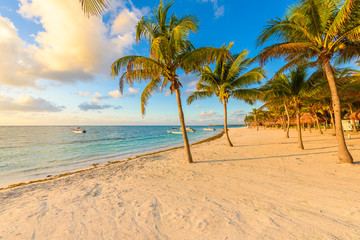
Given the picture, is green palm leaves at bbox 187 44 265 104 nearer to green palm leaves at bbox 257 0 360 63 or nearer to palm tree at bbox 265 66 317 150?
palm tree at bbox 265 66 317 150

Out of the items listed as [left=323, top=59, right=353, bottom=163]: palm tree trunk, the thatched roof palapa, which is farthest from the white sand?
the thatched roof palapa

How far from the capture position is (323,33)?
5664 millimetres

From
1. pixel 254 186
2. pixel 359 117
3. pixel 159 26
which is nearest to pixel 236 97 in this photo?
pixel 159 26

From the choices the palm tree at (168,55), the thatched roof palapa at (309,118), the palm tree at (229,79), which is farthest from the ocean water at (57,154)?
the thatched roof palapa at (309,118)

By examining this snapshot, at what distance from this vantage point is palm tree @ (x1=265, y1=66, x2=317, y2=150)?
9.34 m

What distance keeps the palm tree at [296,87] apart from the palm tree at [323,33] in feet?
8.86

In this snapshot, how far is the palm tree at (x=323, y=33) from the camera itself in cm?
501

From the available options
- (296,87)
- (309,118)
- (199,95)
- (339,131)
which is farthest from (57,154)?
(309,118)

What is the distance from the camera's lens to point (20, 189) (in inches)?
207

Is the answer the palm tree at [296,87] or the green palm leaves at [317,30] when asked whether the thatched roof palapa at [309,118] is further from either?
the green palm leaves at [317,30]

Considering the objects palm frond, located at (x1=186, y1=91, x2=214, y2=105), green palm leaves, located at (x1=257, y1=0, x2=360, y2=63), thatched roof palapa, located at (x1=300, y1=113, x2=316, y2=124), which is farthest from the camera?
thatched roof palapa, located at (x1=300, y1=113, x2=316, y2=124)

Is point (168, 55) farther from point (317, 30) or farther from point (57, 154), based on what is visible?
point (57, 154)

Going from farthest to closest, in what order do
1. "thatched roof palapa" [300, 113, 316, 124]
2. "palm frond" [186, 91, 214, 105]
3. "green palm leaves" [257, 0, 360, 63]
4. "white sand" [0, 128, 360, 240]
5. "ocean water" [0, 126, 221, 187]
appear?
1. "thatched roof palapa" [300, 113, 316, 124]
2. "palm frond" [186, 91, 214, 105]
3. "ocean water" [0, 126, 221, 187]
4. "green palm leaves" [257, 0, 360, 63]
5. "white sand" [0, 128, 360, 240]

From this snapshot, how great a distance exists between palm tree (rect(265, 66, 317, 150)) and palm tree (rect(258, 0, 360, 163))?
270 centimetres
